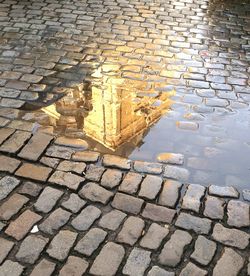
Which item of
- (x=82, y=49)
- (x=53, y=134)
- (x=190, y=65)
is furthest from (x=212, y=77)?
→ (x=53, y=134)

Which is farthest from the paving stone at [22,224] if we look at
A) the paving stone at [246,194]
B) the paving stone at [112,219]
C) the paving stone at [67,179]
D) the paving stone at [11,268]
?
the paving stone at [246,194]

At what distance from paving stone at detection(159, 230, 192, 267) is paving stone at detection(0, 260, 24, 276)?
3.67 feet

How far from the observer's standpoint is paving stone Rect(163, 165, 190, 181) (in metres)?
3.98

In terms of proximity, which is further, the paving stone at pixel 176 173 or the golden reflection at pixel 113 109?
the golden reflection at pixel 113 109

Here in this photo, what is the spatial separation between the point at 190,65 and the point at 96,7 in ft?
10.2

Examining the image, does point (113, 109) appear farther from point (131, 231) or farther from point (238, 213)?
point (238, 213)

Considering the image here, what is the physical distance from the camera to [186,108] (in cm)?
508

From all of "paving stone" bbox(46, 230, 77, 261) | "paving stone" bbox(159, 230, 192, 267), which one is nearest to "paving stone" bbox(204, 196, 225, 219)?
"paving stone" bbox(159, 230, 192, 267)

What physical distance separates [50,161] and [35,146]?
0.32 metres

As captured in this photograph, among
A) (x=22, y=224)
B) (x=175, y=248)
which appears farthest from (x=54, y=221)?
(x=175, y=248)

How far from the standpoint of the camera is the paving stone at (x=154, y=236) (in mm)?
3236

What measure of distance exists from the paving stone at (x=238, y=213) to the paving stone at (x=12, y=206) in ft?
6.27

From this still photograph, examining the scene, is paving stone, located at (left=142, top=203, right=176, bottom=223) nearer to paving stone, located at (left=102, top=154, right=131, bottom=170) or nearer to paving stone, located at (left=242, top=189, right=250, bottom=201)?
paving stone, located at (left=102, top=154, right=131, bottom=170)

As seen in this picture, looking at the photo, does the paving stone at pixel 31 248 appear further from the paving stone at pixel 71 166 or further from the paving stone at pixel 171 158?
the paving stone at pixel 171 158
